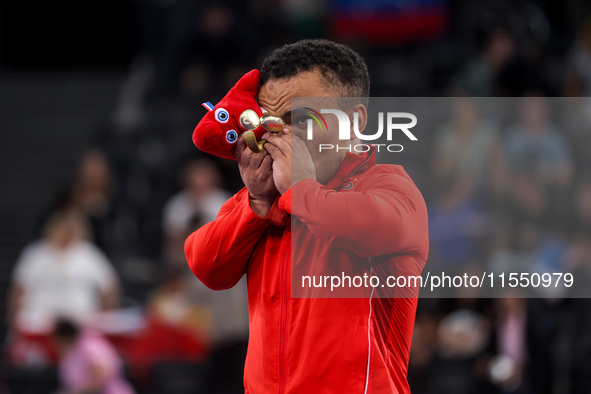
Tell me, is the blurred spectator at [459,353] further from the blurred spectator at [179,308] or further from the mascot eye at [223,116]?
the mascot eye at [223,116]

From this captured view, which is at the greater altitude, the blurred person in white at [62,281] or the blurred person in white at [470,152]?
the blurred person in white at [470,152]

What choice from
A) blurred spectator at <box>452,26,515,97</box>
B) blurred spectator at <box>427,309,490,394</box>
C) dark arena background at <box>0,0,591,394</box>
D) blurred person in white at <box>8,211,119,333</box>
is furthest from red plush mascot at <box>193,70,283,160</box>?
blurred spectator at <box>452,26,515,97</box>

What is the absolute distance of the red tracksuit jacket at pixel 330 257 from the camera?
6.31 feet

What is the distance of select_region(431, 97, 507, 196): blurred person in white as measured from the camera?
5391 mm

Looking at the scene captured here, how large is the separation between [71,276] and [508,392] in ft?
11.9

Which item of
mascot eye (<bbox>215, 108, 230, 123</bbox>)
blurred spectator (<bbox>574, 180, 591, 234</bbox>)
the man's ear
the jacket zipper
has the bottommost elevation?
the jacket zipper

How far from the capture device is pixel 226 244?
2.08 m

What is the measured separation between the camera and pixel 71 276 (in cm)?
660

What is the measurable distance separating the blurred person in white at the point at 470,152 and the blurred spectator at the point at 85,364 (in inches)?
104

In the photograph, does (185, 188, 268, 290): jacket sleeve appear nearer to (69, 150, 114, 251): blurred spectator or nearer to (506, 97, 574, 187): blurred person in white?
(506, 97, 574, 187): blurred person in white

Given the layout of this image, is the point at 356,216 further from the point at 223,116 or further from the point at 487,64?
the point at 487,64

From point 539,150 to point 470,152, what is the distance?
56 cm

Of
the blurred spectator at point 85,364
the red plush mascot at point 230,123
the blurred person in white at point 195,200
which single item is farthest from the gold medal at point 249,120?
the blurred person in white at point 195,200

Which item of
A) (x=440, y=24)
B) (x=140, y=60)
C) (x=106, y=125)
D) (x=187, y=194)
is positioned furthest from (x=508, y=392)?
(x=140, y=60)
